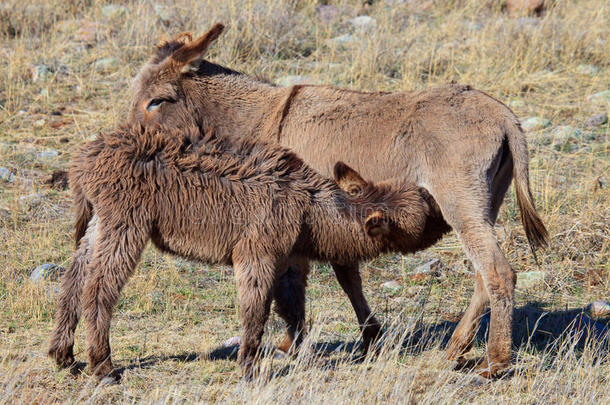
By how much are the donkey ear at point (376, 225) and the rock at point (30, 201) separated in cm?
429

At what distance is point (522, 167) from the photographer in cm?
574

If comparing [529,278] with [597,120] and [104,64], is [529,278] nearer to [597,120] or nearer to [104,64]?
[597,120]

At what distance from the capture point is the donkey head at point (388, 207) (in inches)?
205

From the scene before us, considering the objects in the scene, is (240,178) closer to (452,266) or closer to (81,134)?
(452,266)

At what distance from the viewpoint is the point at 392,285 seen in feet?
23.5

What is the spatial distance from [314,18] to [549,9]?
3.82 meters

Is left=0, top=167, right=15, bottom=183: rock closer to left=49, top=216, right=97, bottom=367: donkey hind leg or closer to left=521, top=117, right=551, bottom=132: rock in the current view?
left=49, top=216, right=97, bottom=367: donkey hind leg

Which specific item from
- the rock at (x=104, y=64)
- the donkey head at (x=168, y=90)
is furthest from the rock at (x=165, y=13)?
the donkey head at (x=168, y=90)

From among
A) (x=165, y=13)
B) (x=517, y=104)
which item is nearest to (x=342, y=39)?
(x=165, y=13)

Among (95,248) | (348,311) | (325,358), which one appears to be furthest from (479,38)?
(95,248)

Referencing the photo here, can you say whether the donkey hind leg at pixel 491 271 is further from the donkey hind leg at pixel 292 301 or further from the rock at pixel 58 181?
the rock at pixel 58 181

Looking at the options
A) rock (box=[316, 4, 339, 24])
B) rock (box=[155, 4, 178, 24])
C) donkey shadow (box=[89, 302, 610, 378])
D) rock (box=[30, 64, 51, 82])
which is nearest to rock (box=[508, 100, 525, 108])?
rock (box=[316, 4, 339, 24])

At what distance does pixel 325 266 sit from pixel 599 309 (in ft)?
7.90

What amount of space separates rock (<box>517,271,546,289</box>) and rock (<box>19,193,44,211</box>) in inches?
189
